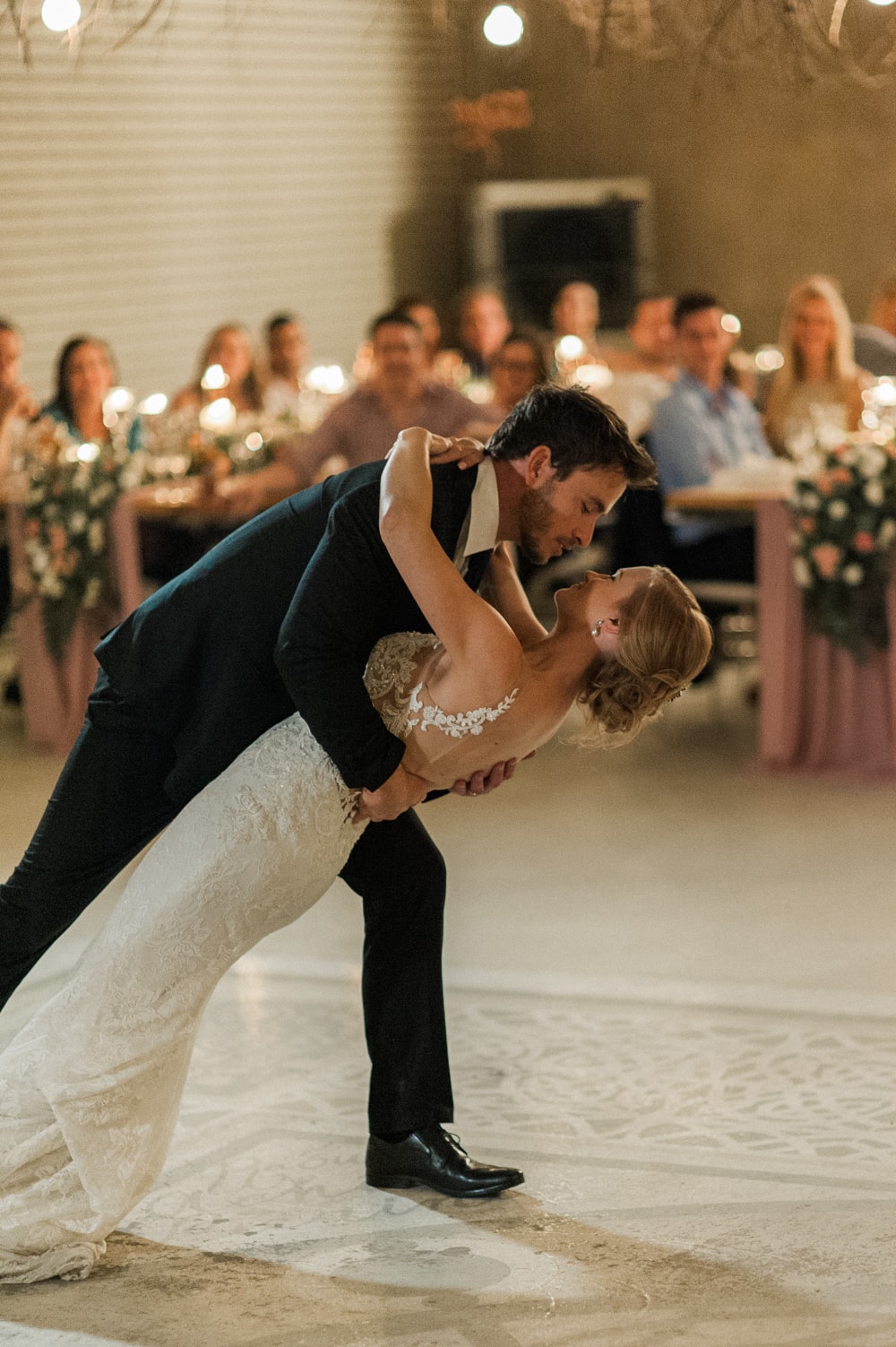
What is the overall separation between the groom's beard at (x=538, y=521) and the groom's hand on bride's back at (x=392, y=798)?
15.4 inches

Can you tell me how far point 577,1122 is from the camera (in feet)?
11.0

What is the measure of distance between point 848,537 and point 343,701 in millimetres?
3438

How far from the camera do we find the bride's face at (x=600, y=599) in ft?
8.96

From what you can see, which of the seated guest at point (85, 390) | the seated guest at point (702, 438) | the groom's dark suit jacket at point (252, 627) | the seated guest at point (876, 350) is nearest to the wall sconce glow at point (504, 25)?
the seated guest at point (876, 350)

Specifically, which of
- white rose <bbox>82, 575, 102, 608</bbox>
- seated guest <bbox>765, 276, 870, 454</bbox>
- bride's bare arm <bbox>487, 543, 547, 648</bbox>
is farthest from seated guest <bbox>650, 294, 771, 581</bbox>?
bride's bare arm <bbox>487, 543, 547, 648</bbox>

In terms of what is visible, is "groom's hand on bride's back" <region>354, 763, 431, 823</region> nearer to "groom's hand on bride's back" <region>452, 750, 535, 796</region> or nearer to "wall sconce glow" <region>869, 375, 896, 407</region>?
"groom's hand on bride's back" <region>452, 750, 535, 796</region>

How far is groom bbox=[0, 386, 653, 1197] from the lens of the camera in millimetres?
2686

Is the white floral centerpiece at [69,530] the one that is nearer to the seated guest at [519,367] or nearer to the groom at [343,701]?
the seated guest at [519,367]

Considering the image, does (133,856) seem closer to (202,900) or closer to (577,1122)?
(202,900)

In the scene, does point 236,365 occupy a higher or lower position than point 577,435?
lower

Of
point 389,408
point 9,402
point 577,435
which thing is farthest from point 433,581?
point 9,402

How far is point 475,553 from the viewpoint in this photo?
2795 mm

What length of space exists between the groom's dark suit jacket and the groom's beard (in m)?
0.07

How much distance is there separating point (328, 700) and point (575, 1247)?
96 cm
